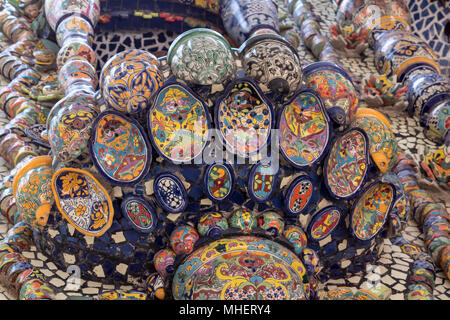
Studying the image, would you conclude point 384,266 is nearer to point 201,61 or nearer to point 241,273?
point 241,273

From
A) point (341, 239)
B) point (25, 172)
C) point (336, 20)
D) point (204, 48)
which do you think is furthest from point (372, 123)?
point (336, 20)

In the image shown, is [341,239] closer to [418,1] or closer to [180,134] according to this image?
[180,134]

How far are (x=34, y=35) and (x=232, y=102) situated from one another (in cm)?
225

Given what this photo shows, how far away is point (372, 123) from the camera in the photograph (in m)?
3.39

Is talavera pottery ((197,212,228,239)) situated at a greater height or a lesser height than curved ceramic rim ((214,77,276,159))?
lesser

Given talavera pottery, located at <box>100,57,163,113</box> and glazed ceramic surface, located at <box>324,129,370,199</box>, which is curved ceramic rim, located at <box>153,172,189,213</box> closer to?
talavera pottery, located at <box>100,57,163,113</box>

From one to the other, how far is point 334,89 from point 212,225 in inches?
30.0

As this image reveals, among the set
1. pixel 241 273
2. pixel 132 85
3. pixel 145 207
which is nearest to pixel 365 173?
pixel 241 273

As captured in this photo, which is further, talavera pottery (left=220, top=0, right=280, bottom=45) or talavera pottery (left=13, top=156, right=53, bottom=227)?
talavera pottery (left=220, top=0, right=280, bottom=45)

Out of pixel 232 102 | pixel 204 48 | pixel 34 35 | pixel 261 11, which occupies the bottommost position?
pixel 34 35

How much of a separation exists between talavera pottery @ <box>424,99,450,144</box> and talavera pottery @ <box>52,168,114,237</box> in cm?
222

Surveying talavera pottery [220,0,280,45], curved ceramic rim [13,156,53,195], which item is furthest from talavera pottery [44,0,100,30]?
curved ceramic rim [13,156,53,195]

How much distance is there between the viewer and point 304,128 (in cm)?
320

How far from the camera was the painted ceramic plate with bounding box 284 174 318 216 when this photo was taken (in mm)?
3154
